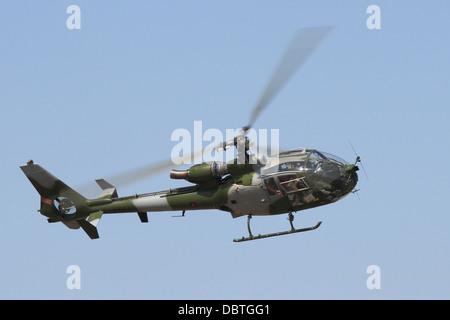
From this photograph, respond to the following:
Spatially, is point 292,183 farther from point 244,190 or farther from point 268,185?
point 244,190

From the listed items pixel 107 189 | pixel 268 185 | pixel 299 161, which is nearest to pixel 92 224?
pixel 107 189

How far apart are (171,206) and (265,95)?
20.8 feet

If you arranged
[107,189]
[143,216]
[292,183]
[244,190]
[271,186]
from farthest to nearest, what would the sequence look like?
[107,189] < [143,216] < [244,190] < [271,186] < [292,183]

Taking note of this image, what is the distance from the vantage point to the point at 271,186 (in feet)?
84.8

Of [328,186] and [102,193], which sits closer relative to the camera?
[328,186]

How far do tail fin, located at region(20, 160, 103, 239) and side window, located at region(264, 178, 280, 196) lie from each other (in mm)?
6945

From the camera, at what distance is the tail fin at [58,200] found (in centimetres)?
2938

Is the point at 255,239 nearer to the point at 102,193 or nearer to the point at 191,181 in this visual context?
the point at 191,181

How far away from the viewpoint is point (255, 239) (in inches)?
1035

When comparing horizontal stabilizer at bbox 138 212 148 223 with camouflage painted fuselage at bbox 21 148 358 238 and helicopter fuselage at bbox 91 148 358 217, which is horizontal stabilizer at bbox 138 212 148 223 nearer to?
camouflage painted fuselage at bbox 21 148 358 238

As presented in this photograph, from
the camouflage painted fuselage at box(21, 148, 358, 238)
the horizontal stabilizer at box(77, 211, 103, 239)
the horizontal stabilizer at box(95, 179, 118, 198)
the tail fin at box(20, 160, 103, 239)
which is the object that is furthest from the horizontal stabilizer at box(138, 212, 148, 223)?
the tail fin at box(20, 160, 103, 239)

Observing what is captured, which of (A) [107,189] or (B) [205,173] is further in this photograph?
(A) [107,189]

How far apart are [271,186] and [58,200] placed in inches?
328

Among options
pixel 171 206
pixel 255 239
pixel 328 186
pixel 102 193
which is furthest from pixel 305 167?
pixel 102 193
